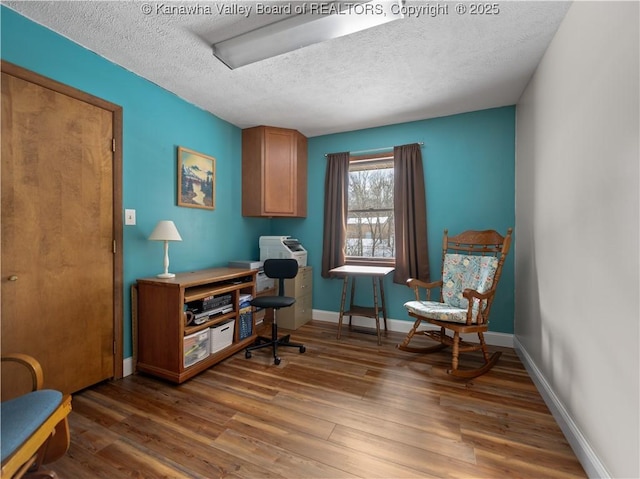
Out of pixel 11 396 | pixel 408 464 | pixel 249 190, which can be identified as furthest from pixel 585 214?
pixel 11 396

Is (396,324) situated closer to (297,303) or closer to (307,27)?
(297,303)

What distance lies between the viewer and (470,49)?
6.38 ft

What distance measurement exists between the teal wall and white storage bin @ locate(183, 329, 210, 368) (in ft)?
1.74

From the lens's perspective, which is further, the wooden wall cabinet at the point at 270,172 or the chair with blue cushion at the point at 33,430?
the wooden wall cabinet at the point at 270,172

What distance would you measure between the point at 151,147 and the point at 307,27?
1663 millimetres

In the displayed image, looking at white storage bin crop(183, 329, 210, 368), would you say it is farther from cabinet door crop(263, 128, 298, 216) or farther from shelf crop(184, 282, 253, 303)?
cabinet door crop(263, 128, 298, 216)

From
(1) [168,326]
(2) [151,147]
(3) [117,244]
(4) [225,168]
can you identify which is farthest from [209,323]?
(4) [225,168]

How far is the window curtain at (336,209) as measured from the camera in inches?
A: 138

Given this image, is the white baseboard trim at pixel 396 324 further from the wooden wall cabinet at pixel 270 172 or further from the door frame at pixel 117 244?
the door frame at pixel 117 244

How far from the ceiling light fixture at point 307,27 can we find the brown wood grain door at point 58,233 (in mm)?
1163

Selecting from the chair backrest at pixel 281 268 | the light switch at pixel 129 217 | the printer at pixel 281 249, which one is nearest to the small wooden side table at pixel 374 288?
the chair backrest at pixel 281 268

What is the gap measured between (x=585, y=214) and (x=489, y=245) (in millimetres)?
1302

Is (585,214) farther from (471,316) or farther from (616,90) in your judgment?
(471,316)

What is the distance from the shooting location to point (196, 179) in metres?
2.83
